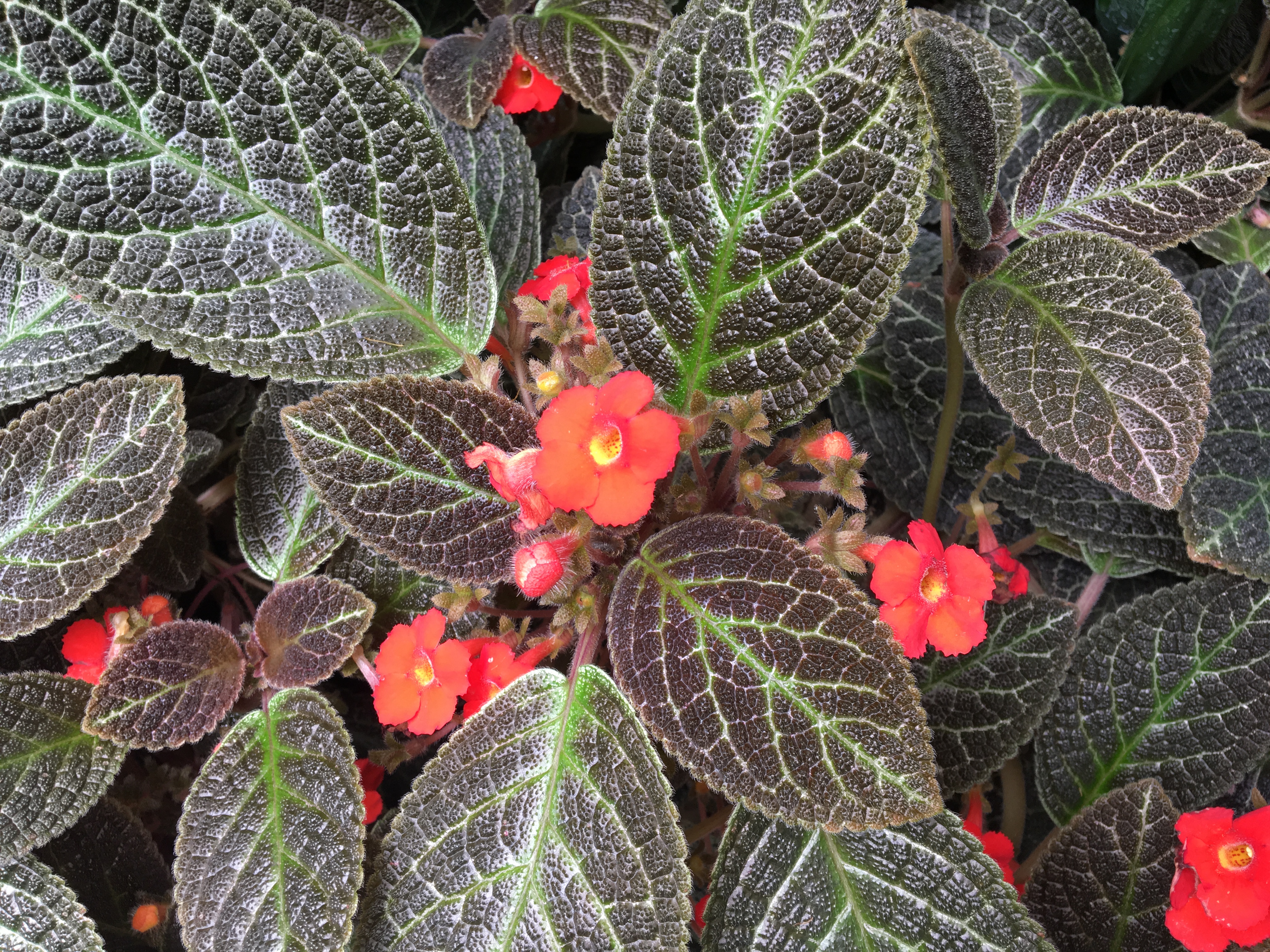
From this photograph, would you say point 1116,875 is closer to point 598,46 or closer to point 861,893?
point 861,893

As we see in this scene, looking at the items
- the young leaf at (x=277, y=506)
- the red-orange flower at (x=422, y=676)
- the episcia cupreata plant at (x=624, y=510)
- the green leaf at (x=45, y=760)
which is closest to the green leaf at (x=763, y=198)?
the episcia cupreata plant at (x=624, y=510)

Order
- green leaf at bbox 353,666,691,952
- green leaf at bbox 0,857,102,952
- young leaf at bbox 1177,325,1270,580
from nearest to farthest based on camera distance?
green leaf at bbox 353,666,691,952
green leaf at bbox 0,857,102,952
young leaf at bbox 1177,325,1270,580

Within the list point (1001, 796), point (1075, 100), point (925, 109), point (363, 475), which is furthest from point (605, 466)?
point (1075, 100)

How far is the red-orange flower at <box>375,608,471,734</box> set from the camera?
0.92m

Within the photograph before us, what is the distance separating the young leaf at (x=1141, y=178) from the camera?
1.01 m

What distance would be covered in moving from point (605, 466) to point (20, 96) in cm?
68

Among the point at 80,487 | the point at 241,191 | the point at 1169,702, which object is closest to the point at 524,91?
the point at 241,191

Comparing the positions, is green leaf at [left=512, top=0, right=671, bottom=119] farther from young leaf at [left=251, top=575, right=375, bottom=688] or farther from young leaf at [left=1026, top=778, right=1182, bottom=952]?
young leaf at [left=1026, top=778, right=1182, bottom=952]

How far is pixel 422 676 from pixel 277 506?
329 millimetres

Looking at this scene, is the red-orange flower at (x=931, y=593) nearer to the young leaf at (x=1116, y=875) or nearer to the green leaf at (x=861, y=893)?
the green leaf at (x=861, y=893)

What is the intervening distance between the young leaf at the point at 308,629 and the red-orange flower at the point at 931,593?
0.51 m

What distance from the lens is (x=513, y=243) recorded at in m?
1.26

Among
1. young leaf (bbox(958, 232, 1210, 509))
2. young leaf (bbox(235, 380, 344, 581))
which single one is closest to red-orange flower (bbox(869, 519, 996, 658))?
young leaf (bbox(958, 232, 1210, 509))

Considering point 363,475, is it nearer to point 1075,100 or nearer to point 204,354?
point 204,354
